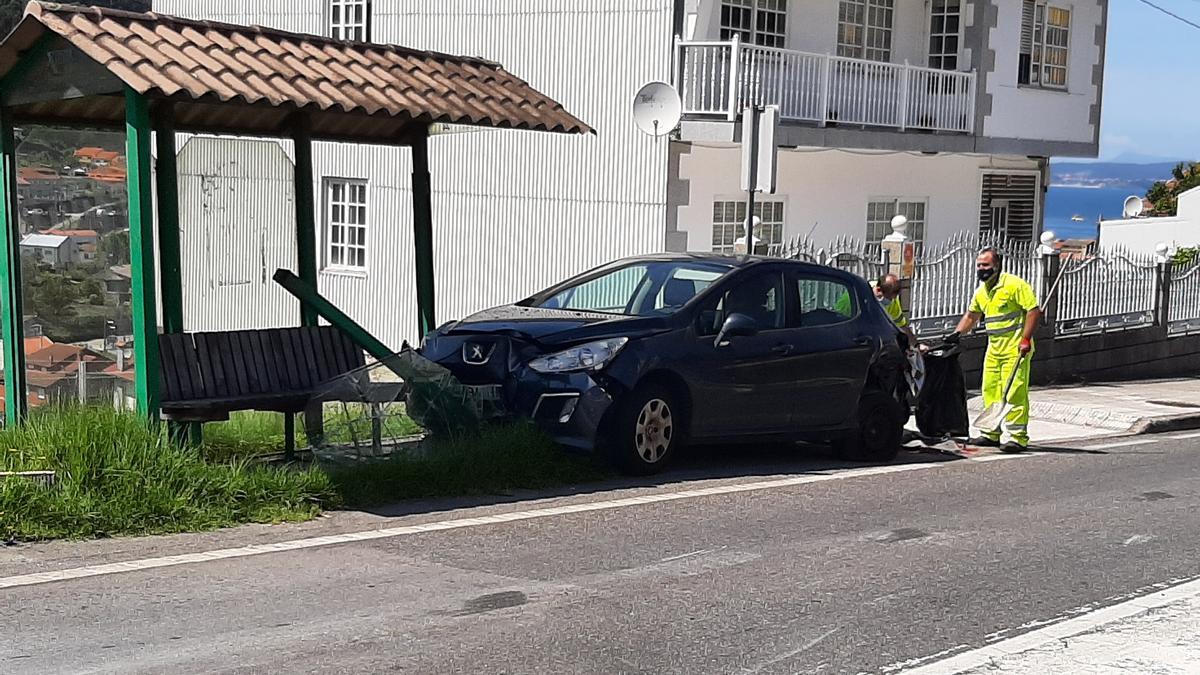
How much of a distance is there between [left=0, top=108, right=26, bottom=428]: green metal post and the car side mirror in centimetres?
471

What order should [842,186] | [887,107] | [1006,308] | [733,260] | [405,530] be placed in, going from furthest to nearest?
[842,186] → [887,107] → [1006,308] → [733,260] → [405,530]

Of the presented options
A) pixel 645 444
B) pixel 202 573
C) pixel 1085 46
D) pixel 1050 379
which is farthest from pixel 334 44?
pixel 1085 46

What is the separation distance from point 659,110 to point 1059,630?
10078 millimetres

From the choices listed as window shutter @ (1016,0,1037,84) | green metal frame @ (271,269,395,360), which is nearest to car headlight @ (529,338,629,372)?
green metal frame @ (271,269,395,360)

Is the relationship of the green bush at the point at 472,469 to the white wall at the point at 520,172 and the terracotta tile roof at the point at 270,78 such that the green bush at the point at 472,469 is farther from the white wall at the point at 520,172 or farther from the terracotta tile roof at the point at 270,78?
the white wall at the point at 520,172

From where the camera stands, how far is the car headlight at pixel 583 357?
34.6ft

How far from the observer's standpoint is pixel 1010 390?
43.8 feet

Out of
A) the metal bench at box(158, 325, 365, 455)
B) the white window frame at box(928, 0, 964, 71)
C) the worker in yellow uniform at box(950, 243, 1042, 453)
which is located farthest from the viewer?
the white window frame at box(928, 0, 964, 71)

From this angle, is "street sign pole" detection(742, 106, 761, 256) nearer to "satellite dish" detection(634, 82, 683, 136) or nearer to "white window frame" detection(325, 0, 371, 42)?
"satellite dish" detection(634, 82, 683, 136)

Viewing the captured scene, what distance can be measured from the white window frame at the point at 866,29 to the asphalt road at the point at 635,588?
42.4ft

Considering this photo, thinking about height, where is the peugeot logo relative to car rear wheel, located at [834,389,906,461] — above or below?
above

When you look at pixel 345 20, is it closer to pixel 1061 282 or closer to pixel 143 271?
pixel 1061 282

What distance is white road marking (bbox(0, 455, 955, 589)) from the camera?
7.41m

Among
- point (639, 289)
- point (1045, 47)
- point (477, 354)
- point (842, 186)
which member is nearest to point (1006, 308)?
point (639, 289)
